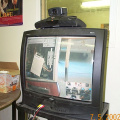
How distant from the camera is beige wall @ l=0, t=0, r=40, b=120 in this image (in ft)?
4.90

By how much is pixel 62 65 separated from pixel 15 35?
104cm

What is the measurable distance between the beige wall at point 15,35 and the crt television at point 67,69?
1.99 ft

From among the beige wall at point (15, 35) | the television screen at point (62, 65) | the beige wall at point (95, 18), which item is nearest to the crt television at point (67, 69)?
the television screen at point (62, 65)

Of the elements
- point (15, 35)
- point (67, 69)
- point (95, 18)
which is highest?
point (95, 18)

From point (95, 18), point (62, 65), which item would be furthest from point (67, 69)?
point (95, 18)

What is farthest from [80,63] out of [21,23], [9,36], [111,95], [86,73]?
[9,36]

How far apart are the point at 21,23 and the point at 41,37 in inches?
30.8

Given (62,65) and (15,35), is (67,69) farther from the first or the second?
(15,35)

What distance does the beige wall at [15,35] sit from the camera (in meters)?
1.49

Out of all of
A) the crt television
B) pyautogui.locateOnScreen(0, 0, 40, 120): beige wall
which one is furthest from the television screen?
pyautogui.locateOnScreen(0, 0, 40, 120): beige wall

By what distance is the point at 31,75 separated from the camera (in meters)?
0.99

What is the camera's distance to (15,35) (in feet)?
5.41

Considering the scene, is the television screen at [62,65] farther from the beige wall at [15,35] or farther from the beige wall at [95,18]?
the beige wall at [15,35]

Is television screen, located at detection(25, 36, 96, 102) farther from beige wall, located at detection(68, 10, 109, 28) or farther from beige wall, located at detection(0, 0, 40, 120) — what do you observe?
beige wall, located at detection(0, 0, 40, 120)
